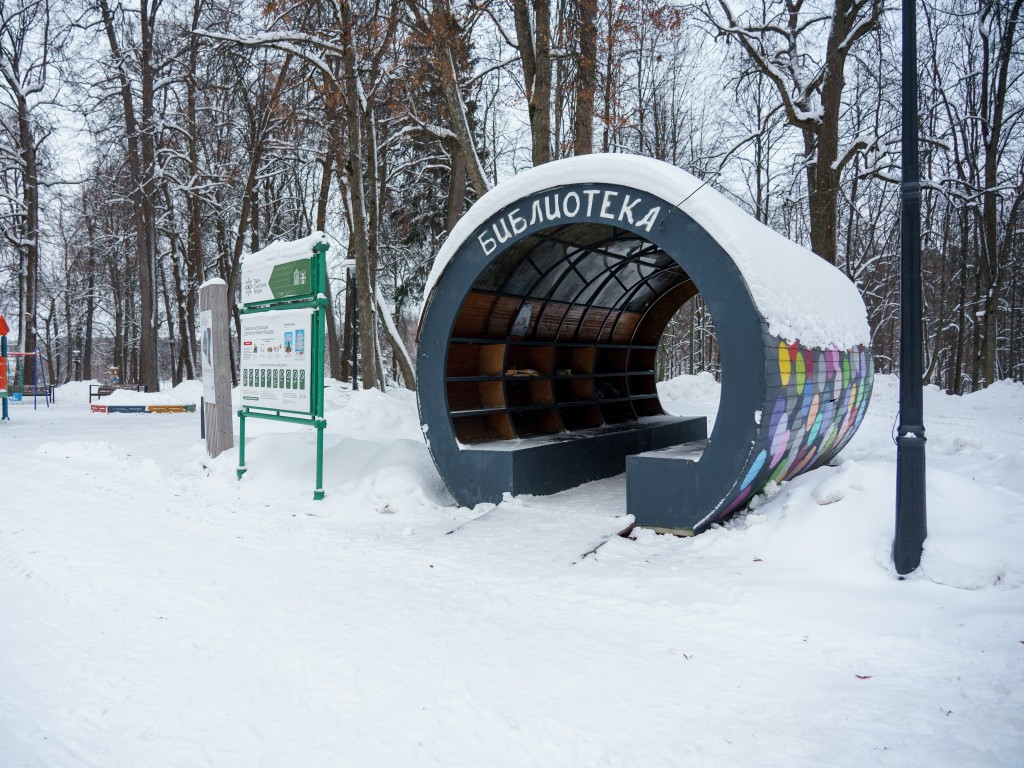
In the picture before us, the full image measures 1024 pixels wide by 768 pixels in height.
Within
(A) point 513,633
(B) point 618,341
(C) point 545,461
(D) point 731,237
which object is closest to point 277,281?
(C) point 545,461

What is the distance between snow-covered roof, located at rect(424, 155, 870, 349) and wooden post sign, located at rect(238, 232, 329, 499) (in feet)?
4.98

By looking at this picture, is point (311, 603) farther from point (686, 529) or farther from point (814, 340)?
point (814, 340)

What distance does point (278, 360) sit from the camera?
8.96 m

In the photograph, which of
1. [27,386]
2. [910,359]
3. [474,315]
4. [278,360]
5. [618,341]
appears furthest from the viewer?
[27,386]

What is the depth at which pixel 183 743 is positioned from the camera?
296 centimetres

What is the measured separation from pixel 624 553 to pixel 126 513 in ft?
16.8

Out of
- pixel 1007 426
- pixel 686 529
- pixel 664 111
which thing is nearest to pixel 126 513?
pixel 686 529

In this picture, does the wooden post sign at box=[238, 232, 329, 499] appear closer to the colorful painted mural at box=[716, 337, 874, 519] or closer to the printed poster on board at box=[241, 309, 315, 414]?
the printed poster on board at box=[241, 309, 315, 414]

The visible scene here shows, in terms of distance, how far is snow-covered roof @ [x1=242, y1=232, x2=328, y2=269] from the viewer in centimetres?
836

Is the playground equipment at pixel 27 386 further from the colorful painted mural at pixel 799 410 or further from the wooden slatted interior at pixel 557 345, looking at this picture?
the colorful painted mural at pixel 799 410

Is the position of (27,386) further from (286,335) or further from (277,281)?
(286,335)

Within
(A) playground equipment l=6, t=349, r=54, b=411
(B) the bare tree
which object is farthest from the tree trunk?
(A) playground equipment l=6, t=349, r=54, b=411

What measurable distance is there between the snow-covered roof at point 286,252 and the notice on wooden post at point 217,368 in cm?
112

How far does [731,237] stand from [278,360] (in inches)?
225
